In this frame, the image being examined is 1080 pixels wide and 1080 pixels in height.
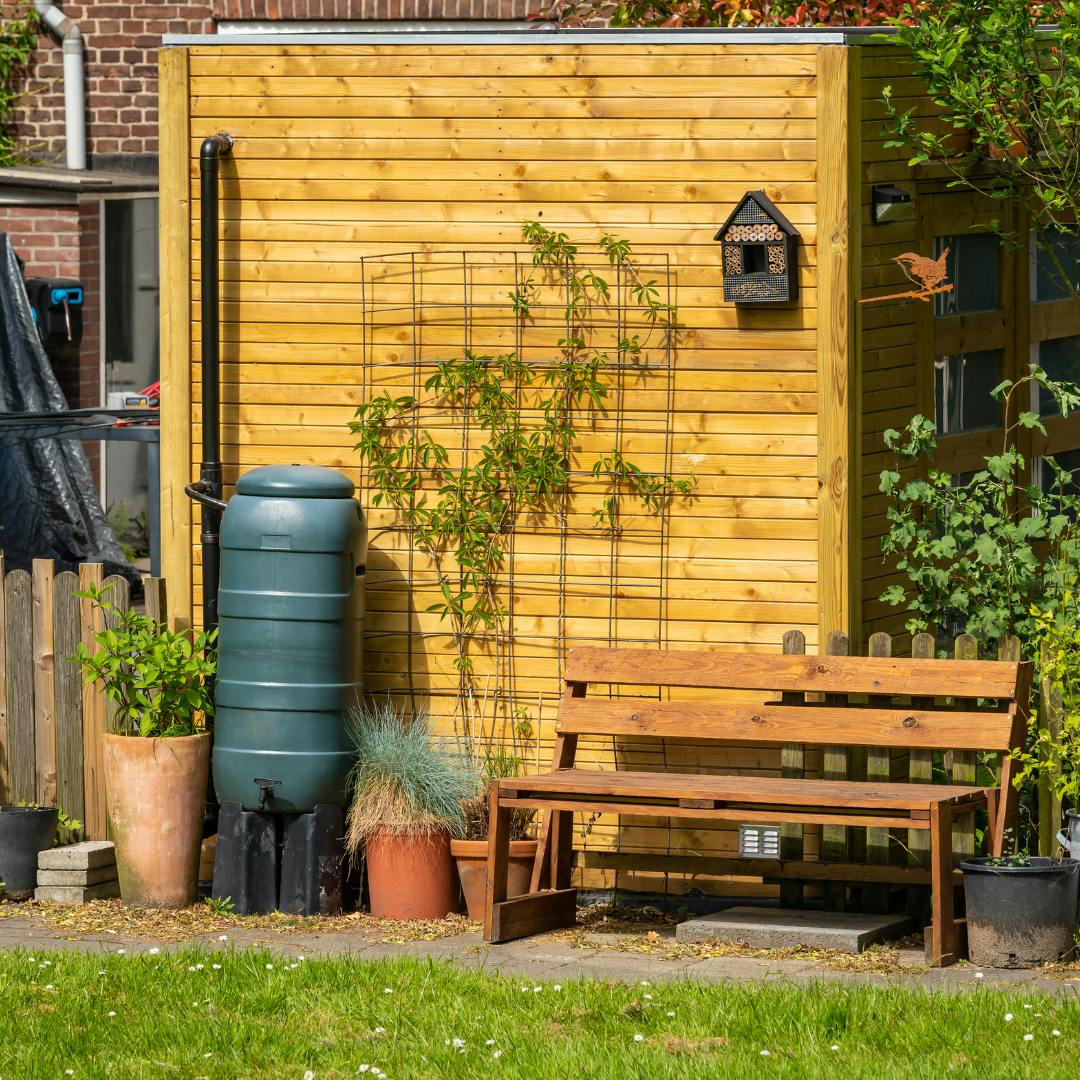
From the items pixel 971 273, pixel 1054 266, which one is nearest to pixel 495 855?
pixel 971 273

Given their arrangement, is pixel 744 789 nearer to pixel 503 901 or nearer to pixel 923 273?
pixel 503 901

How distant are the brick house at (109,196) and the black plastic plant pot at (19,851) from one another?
6.29 metres

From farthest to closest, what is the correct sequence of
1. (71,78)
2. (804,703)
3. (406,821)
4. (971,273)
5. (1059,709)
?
1. (71,78)
2. (971,273)
3. (804,703)
4. (406,821)
5. (1059,709)

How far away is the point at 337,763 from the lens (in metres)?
7.30

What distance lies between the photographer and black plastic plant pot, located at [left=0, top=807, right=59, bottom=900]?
24.9 feet

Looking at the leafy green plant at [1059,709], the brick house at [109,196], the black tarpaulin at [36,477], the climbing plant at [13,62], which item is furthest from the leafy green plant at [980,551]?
the climbing plant at [13,62]

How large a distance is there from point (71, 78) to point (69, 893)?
7.79 meters

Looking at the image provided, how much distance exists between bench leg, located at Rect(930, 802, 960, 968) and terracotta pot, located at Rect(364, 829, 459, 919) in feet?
5.90

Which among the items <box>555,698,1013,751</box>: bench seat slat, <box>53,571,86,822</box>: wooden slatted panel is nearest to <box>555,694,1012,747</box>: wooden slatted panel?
<box>555,698,1013,751</box>: bench seat slat

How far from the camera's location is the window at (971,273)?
851cm

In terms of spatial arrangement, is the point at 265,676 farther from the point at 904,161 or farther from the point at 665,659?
the point at 904,161

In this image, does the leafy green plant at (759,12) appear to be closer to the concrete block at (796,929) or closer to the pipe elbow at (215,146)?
the pipe elbow at (215,146)

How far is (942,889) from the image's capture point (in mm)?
6414

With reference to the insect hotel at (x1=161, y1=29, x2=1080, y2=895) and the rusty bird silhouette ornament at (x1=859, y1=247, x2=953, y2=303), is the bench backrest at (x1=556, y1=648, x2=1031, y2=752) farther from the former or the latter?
the rusty bird silhouette ornament at (x1=859, y1=247, x2=953, y2=303)
